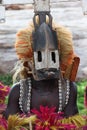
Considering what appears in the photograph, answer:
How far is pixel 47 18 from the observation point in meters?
2.49

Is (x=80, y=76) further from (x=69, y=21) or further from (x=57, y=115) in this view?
(x=57, y=115)

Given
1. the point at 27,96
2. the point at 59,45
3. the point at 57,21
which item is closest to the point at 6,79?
the point at 57,21

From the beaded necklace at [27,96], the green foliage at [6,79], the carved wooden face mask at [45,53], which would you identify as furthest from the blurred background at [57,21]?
the carved wooden face mask at [45,53]

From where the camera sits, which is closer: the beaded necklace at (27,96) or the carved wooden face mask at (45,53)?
the carved wooden face mask at (45,53)

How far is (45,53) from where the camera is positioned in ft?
8.09

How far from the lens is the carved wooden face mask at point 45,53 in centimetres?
246

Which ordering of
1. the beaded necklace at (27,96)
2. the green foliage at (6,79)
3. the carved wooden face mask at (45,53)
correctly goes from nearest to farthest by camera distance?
the carved wooden face mask at (45,53) < the beaded necklace at (27,96) < the green foliage at (6,79)

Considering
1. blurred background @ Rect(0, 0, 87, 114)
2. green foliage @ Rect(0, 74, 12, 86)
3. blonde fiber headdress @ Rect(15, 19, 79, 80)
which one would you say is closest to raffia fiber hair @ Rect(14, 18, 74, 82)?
blonde fiber headdress @ Rect(15, 19, 79, 80)

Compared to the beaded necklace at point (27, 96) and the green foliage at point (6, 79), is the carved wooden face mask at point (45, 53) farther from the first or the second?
the green foliage at point (6, 79)

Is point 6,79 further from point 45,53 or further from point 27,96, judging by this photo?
point 45,53

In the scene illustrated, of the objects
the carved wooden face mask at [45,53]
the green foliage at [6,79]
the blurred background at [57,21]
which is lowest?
the green foliage at [6,79]

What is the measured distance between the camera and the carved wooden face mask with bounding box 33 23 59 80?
2.46 meters

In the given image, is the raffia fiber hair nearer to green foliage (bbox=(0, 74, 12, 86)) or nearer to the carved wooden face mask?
the carved wooden face mask

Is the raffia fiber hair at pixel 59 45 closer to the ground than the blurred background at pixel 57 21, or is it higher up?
higher up
